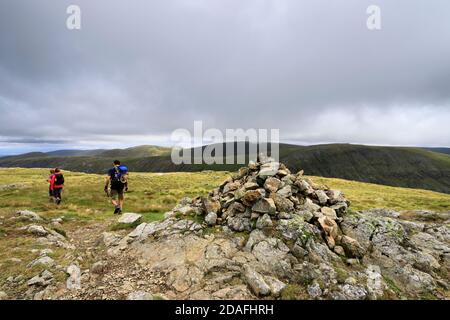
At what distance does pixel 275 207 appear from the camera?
39.0 feet

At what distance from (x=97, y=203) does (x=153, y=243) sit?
1609cm

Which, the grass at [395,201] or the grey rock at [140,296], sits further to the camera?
the grass at [395,201]

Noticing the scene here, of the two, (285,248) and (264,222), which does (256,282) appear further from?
(264,222)

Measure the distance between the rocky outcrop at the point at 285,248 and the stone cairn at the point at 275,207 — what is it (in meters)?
0.05

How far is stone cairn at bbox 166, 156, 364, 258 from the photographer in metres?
11.4

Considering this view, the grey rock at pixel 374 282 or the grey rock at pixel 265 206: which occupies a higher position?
the grey rock at pixel 265 206

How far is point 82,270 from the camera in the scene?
32.8ft

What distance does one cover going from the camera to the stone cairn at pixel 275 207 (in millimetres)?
11383

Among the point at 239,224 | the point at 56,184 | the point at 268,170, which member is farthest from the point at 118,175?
the point at 268,170

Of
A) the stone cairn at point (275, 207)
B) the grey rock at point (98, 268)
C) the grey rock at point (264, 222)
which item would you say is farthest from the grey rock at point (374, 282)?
the grey rock at point (98, 268)

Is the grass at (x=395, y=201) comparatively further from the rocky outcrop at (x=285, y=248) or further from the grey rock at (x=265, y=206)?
the grey rock at (x=265, y=206)
